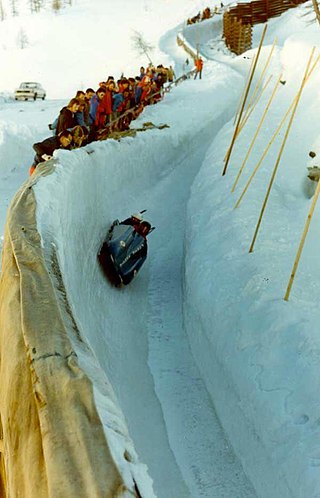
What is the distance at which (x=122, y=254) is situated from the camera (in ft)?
19.6

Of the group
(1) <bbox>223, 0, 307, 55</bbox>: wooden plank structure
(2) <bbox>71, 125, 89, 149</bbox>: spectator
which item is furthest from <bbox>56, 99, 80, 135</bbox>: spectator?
(1) <bbox>223, 0, 307, 55</bbox>: wooden plank structure

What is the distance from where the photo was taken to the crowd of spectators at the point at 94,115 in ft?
23.7

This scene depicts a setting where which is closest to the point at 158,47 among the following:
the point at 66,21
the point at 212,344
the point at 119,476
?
the point at 66,21

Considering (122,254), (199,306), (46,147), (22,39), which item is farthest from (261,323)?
(22,39)

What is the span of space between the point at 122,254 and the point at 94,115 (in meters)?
3.47

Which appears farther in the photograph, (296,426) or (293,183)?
(293,183)

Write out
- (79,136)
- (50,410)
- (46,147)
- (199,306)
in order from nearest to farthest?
(50,410), (199,306), (46,147), (79,136)

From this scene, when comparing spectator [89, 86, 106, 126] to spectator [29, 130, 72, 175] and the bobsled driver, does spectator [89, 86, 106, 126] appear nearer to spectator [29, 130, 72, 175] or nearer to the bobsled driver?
spectator [29, 130, 72, 175]

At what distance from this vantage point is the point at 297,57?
1307 cm

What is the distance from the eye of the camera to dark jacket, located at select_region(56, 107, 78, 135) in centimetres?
789

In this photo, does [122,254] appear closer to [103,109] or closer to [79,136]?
[79,136]

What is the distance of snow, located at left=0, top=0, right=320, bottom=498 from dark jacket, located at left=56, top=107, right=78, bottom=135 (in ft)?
1.89

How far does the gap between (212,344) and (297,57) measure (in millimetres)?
9807

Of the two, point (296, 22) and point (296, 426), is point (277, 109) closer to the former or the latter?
point (296, 426)
